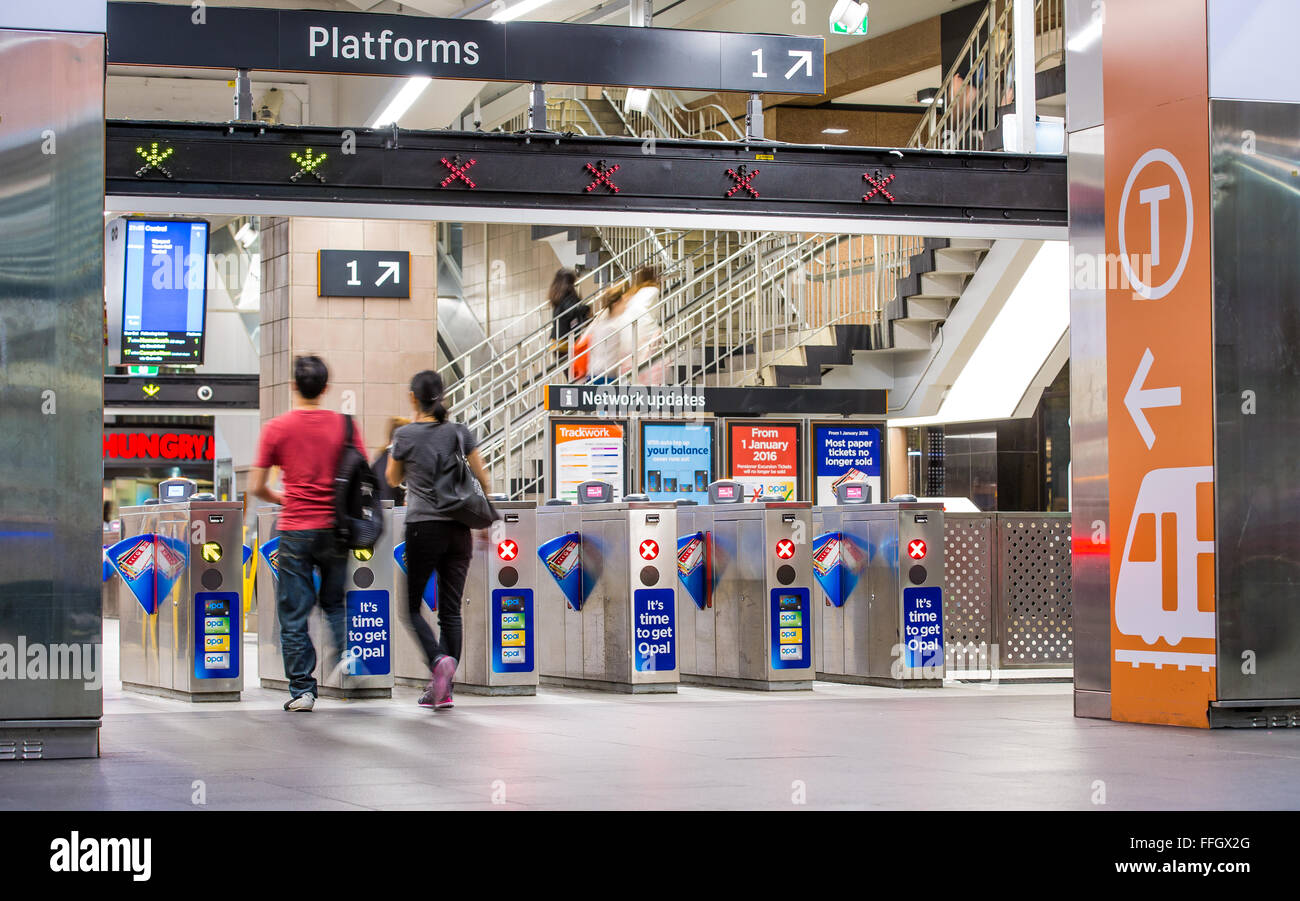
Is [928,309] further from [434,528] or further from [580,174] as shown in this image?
[434,528]

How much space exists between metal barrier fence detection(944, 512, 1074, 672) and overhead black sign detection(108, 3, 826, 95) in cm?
342

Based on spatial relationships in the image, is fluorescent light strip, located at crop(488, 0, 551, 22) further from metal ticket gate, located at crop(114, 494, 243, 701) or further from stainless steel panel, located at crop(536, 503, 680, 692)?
metal ticket gate, located at crop(114, 494, 243, 701)

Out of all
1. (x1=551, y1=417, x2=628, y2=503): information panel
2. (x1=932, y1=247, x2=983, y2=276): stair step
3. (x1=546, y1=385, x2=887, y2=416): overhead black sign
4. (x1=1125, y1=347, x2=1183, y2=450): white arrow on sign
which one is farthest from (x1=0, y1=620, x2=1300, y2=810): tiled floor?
(x1=932, y1=247, x2=983, y2=276): stair step

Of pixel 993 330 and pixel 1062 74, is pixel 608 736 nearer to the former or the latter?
pixel 993 330

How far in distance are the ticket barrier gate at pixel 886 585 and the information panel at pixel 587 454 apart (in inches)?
182

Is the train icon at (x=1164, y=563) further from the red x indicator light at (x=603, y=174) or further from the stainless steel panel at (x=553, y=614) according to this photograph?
the red x indicator light at (x=603, y=174)

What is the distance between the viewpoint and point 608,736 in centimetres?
674

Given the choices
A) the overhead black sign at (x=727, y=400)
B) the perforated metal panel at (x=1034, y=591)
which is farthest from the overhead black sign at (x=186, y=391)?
the perforated metal panel at (x=1034, y=591)

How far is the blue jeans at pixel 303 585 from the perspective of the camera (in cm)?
777

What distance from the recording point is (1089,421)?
7.20 meters

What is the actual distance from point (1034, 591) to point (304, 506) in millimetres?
5608

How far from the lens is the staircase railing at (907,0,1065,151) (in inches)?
595

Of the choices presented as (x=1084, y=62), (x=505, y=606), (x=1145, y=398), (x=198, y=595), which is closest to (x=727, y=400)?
(x=505, y=606)

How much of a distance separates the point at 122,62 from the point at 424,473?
304cm
